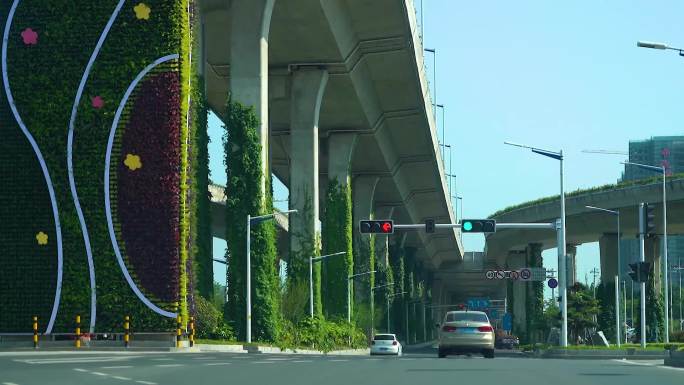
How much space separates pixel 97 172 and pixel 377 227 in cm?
1825

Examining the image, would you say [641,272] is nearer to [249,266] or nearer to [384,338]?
[249,266]

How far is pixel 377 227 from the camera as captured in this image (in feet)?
187

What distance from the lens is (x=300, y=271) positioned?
210 ft

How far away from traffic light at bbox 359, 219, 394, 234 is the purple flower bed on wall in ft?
53.6

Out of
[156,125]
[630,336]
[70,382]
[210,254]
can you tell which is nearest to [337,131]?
[210,254]

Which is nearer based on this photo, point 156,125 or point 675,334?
point 156,125

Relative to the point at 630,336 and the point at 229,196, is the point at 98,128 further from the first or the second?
the point at 630,336

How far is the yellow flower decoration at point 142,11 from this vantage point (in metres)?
42.4

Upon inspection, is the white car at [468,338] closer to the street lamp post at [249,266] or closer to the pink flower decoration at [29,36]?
the street lamp post at [249,266]

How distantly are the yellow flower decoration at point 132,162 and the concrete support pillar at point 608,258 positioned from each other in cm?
5343

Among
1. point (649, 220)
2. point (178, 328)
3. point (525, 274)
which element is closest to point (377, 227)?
point (649, 220)

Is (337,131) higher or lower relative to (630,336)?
higher

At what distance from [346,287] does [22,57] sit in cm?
3626

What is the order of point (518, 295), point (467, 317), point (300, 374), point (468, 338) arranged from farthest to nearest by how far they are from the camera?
point (518, 295) < point (467, 317) < point (468, 338) < point (300, 374)
